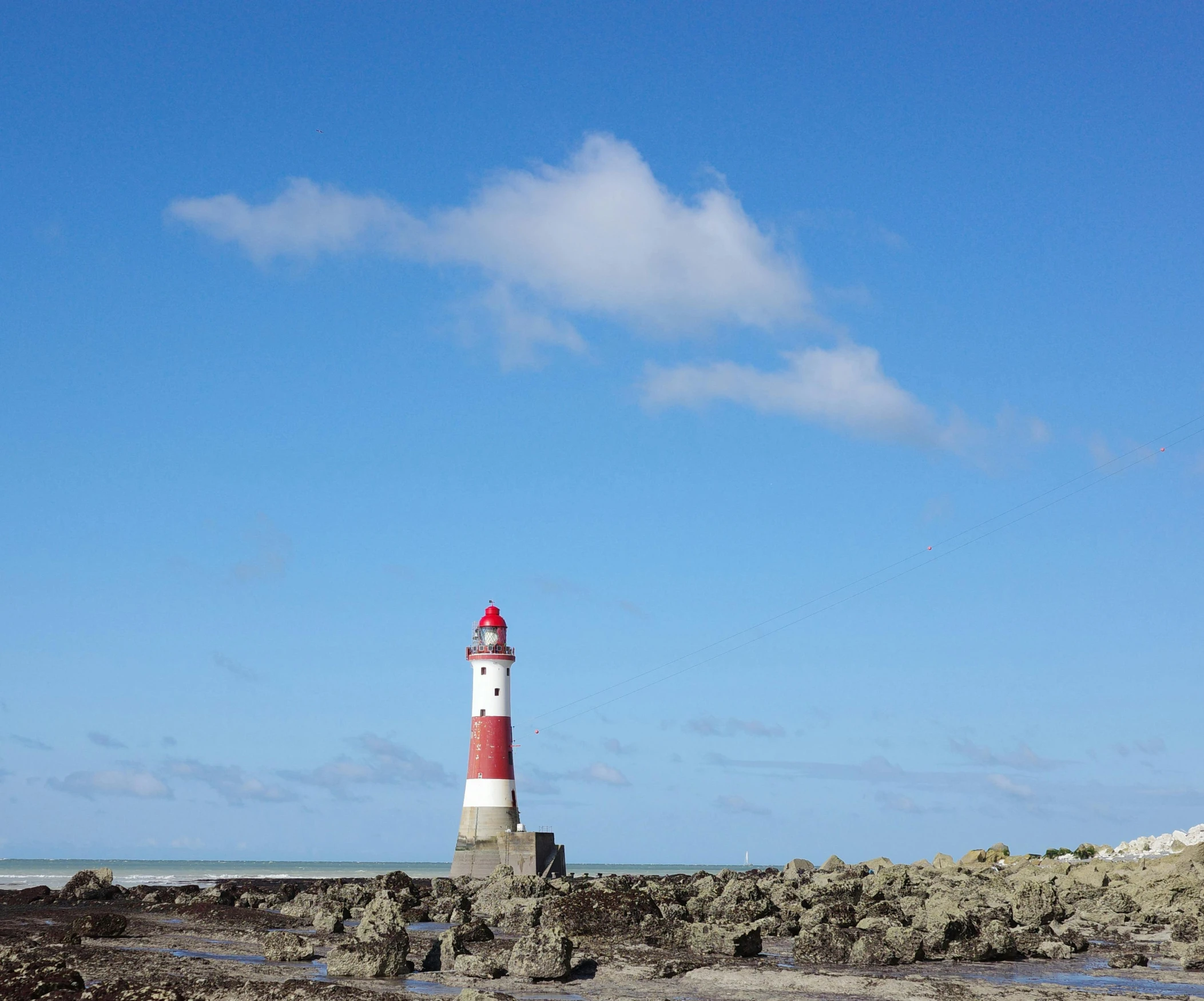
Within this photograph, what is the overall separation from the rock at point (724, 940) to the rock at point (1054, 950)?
452 cm

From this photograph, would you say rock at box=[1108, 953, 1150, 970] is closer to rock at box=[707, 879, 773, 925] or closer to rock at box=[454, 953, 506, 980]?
rock at box=[707, 879, 773, 925]

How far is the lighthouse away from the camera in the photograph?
43812 mm

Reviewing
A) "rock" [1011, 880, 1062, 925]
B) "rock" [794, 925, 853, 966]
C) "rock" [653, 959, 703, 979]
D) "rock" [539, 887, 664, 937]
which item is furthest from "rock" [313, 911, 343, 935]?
"rock" [1011, 880, 1062, 925]

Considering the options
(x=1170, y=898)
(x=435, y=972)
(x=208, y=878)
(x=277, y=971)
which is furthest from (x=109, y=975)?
(x=208, y=878)

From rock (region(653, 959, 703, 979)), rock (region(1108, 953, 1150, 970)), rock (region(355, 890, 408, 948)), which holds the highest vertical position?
rock (region(355, 890, 408, 948))

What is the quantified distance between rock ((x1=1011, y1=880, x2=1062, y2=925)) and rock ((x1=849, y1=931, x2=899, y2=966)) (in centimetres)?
511

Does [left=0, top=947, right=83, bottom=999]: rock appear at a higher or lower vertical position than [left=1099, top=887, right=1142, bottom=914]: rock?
lower

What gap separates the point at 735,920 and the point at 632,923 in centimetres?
285

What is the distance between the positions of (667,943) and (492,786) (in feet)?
75.2

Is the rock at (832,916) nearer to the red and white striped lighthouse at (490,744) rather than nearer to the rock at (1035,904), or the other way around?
the rock at (1035,904)

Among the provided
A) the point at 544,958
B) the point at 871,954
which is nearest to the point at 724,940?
the point at 871,954

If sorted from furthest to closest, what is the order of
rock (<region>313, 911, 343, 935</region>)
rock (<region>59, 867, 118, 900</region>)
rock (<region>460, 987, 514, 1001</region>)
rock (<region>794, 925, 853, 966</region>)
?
rock (<region>59, 867, 118, 900</region>), rock (<region>313, 911, 343, 935</region>), rock (<region>794, 925, 853, 966</region>), rock (<region>460, 987, 514, 1001</region>)

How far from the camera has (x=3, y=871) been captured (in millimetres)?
91000

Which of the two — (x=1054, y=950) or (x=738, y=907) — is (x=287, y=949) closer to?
(x=738, y=907)
